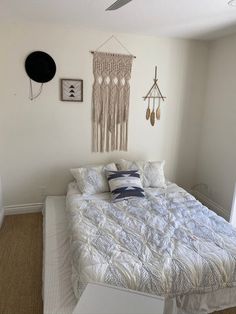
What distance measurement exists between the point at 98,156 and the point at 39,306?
1963 mm

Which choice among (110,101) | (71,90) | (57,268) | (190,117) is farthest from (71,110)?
(57,268)

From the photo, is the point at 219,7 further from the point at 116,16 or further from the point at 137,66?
the point at 137,66

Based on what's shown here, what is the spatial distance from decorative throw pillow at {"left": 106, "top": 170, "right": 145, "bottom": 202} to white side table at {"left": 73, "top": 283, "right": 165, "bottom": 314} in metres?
1.51

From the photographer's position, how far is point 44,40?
287 centimetres

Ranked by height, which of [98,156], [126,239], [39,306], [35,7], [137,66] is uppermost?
[35,7]

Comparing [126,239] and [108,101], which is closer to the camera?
[126,239]

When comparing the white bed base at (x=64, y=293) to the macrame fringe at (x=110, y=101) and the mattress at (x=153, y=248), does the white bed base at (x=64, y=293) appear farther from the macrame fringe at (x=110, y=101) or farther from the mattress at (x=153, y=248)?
the macrame fringe at (x=110, y=101)

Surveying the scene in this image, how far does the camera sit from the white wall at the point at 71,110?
288 centimetres

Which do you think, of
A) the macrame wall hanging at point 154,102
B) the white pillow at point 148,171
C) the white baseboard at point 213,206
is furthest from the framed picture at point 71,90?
the white baseboard at point 213,206

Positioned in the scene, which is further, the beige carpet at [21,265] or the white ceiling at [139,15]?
the white ceiling at [139,15]

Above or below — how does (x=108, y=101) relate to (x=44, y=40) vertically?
below

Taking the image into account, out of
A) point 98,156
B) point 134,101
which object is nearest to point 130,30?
point 134,101

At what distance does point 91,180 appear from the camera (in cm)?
294

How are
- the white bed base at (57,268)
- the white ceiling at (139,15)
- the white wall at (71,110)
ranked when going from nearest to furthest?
1. the white bed base at (57,268)
2. the white ceiling at (139,15)
3. the white wall at (71,110)
